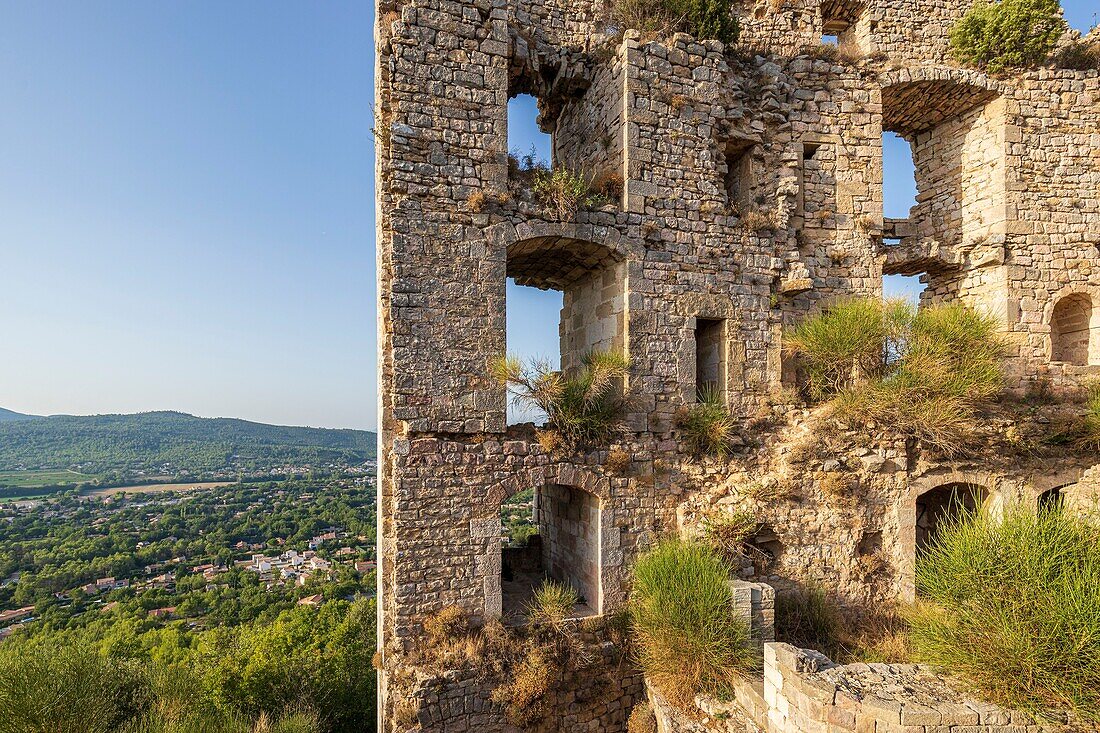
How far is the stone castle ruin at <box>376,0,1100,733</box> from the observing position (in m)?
7.06

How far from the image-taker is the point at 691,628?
6035 millimetres

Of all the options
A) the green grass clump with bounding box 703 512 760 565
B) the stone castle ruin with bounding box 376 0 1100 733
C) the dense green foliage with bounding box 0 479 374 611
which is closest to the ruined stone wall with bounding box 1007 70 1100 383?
the stone castle ruin with bounding box 376 0 1100 733

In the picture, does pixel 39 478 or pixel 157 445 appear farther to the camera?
pixel 157 445

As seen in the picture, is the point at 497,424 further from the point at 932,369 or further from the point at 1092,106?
the point at 1092,106

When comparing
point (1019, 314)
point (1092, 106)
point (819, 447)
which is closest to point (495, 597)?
point (819, 447)

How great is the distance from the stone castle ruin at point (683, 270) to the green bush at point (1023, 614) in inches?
53.7

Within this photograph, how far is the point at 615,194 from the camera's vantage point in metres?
8.09

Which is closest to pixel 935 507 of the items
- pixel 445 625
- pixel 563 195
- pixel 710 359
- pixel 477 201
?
pixel 710 359

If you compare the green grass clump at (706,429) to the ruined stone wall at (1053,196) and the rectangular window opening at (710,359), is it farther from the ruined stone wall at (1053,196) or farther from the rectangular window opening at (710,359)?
the ruined stone wall at (1053,196)

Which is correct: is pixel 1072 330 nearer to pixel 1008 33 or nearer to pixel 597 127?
pixel 1008 33

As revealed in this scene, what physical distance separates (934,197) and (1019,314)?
3077mm

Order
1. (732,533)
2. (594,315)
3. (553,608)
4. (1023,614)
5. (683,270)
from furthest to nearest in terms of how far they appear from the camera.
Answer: (594,315) → (683,270) → (732,533) → (553,608) → (1023,614)

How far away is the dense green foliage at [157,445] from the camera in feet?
247

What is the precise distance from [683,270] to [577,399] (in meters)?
2.82
